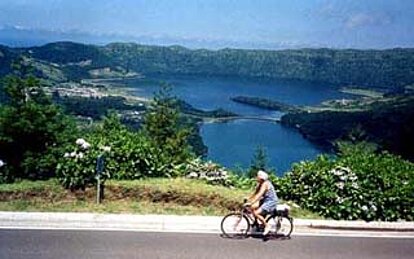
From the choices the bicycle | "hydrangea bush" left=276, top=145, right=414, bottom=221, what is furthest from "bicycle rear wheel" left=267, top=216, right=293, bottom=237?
"hydrangea bush" left=276, top=145, right=414, bottom=221

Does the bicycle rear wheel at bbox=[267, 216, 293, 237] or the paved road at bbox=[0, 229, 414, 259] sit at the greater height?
the bicycle rear wheel at bbox=[267, 216, 293, 237]

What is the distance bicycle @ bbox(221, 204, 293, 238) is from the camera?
10289 mm

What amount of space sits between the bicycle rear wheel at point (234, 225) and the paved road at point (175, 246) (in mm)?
197

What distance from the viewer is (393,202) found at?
11523 millimetres

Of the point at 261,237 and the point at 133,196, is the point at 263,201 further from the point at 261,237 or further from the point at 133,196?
the point at 133,196

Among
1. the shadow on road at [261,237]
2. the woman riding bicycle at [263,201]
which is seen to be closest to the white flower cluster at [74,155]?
the shadow on road at [261,237]

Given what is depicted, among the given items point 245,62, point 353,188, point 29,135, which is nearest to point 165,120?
point 29,135

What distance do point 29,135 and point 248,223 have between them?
21.0ft

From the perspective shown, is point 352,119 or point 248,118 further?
point 248,118

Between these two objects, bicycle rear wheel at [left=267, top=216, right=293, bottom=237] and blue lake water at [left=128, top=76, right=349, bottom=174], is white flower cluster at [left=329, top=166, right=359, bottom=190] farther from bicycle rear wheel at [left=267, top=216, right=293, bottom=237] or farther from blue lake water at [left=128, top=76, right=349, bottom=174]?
blue lake water at [left=128, top=76, right=349, bottom=174]

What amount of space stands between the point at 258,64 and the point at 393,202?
93.0 meters

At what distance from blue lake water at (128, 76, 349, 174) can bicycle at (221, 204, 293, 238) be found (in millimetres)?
30006

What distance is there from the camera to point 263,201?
1052 cm

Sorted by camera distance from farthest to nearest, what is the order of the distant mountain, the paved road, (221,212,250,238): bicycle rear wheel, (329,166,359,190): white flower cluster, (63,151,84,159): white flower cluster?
the distant mountain < (63,151,84,159): white flower cluster < (329,166,359,190): white flower cluster < (221,212,250,238): bicycle rear wheel < the paved road
